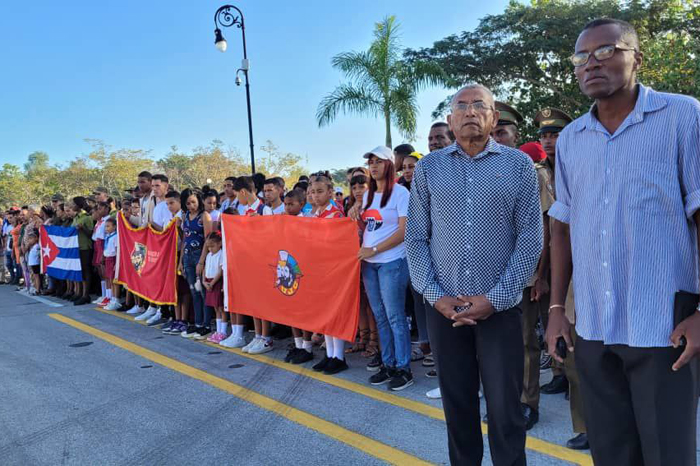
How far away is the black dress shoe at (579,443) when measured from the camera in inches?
120

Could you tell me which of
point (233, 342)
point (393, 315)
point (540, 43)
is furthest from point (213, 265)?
point (540, 43)

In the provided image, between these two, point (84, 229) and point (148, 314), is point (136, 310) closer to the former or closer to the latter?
point (148, 314)

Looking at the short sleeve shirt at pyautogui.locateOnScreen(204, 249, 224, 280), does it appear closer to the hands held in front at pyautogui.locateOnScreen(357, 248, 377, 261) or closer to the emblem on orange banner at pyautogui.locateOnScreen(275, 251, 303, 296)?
the emblem on orange banner at pyautogui.locateOnScreen(275, 251, 303, 296)

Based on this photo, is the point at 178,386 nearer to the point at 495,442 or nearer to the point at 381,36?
the point at 495,442

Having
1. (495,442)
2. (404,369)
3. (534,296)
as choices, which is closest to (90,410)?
(404,369)

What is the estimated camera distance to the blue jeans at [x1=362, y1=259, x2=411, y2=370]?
449 cm

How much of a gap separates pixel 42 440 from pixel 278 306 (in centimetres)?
258

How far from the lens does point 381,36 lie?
691 inches

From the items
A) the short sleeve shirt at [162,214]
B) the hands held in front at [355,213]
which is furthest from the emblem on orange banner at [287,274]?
A: the short sleeve shirt at [162,214]

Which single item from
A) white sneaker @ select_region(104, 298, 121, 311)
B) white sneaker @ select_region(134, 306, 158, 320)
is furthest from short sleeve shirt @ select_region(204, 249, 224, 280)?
white sneaker @ select_region(104, 298, 121, 311)

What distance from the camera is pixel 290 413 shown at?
12.6 feet

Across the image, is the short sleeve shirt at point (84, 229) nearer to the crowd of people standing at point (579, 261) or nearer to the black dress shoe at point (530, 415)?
the crowd of people standing at point (579, 261)

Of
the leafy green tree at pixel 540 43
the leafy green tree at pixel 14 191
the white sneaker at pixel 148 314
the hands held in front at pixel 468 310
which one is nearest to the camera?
the hands held in front at pixel 468 310

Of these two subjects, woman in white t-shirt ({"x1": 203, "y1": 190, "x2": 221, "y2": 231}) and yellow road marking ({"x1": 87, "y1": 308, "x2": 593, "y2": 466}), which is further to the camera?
woman in white t-shirt ({"x1": 203, "y1": 190, "x2": 221, "y2": 231})
